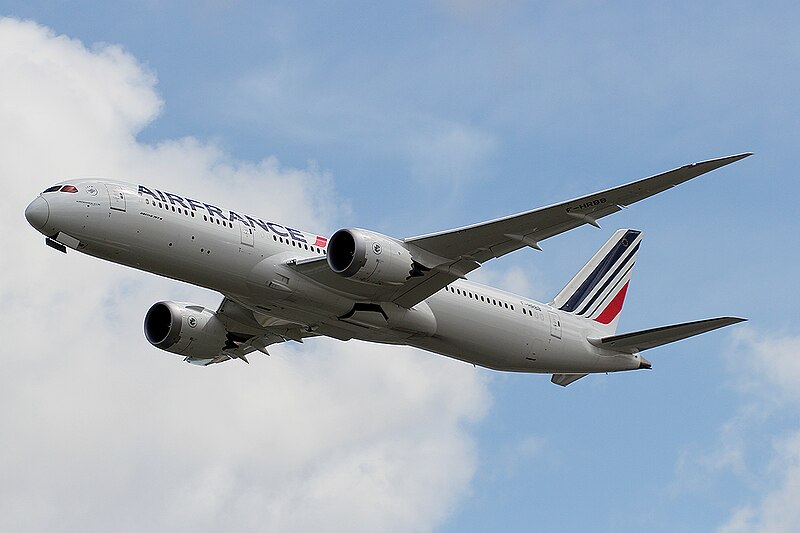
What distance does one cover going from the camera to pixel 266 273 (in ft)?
132

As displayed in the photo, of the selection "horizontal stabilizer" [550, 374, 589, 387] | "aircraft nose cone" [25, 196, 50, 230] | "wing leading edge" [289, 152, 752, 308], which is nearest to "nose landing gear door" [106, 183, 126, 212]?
"aircraft nose cone" [25, 196, 50, 230]

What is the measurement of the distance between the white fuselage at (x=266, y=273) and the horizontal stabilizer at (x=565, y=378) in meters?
2.51

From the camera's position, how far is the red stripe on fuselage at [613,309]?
Result: 169 ft

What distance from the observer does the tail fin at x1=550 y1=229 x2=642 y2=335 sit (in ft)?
168

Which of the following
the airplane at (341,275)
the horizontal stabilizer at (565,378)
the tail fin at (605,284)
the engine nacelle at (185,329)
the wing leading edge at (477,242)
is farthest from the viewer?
the tail fin at (605,284)

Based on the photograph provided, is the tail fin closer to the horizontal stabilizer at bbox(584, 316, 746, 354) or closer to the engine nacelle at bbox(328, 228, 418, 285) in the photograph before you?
the horizontal stabilizer at bbox(584, 316, 746, 354)

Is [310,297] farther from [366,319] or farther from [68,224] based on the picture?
[68,224]

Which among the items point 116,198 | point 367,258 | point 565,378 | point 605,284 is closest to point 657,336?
point 565,378

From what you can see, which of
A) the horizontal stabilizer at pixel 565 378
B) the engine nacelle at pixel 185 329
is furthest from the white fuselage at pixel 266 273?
the engine nacelle at pixel 185 329

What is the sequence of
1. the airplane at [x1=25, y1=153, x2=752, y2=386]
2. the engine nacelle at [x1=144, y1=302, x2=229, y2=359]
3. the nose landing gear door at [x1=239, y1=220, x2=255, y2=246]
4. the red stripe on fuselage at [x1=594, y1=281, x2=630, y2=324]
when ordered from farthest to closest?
the red stripe on fuselage at [x1=594, y1=281, x2=630, y2=324] → the engine nacelle at [x1=144, y1=302, x2=229, y2=359] → the nose landing gear door at [x1=239, y1=220, x2=255, y2=246] → the airplane at [x1=25, y1=153, x2=752, y2=386]

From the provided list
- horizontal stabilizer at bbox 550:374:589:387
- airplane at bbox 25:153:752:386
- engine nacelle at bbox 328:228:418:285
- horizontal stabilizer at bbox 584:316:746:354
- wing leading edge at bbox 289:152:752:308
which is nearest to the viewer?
wing leading edge at bbox 289:152:752:308

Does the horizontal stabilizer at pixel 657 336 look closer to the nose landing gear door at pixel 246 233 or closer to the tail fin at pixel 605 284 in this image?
the tail fin at pixel 605 284

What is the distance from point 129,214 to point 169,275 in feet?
8.35

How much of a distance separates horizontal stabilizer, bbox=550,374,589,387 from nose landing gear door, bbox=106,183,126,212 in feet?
64.7
